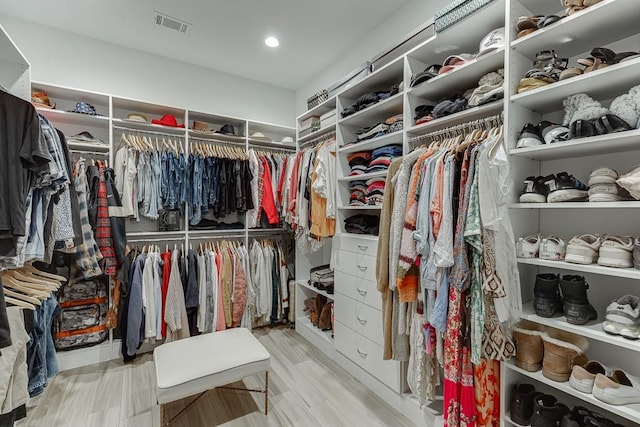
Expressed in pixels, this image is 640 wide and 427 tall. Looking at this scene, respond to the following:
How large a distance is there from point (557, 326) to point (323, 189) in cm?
172

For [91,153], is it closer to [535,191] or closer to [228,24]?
[228,24]

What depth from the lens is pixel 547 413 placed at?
1248 mm

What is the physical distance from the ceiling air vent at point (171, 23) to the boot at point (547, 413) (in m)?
3.37

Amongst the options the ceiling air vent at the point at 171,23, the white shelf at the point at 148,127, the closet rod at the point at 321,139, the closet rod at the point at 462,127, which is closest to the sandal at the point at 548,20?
the closet rod at the point at 462,127

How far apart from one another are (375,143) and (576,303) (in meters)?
1.47

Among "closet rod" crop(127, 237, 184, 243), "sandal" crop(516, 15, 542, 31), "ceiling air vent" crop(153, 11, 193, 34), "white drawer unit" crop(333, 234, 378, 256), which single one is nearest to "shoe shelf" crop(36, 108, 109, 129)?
"ceiling air vent" crop(153, 11, 193, 34)

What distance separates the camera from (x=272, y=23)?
2426 mm

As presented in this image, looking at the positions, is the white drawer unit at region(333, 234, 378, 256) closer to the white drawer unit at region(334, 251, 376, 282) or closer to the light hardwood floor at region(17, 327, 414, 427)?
the white drawer unit at region(334, 251, 376, 282)

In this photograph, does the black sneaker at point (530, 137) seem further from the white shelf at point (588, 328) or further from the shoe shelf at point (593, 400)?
the shoe shelf at point (593, 400)

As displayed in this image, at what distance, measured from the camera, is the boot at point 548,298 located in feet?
4.31

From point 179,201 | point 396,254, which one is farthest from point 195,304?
point 396,254

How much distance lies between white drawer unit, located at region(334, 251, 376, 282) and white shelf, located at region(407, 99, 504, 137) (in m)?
0.89

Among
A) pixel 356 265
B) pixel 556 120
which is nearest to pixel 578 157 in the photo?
pixel 556 120

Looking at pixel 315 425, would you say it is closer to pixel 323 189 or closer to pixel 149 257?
pixel 323 189
